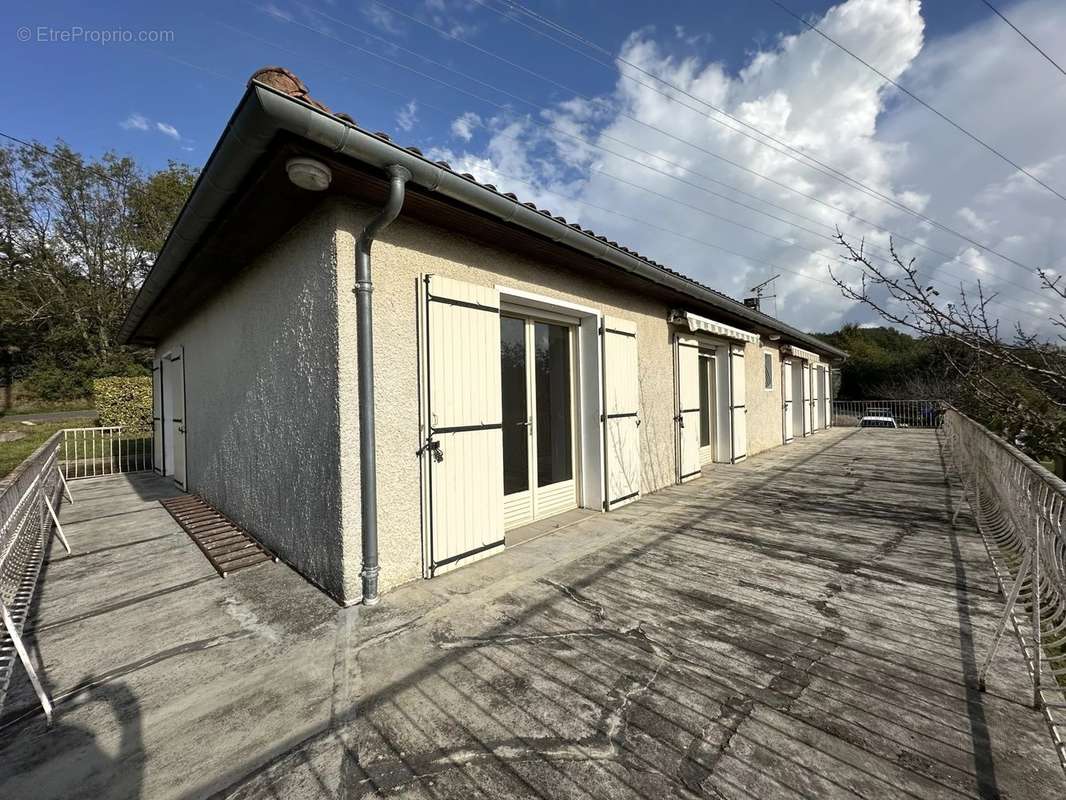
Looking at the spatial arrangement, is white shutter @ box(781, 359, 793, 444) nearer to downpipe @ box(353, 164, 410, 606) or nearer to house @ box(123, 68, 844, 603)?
house @ box(123, 68, 844, 603)

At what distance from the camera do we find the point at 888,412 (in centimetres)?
1933

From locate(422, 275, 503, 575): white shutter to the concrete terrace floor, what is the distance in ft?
0.99

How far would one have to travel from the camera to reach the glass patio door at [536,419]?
14.6 feet

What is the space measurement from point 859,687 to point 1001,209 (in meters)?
4.77

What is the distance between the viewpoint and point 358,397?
2.94 m

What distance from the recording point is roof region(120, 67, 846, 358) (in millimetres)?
2119

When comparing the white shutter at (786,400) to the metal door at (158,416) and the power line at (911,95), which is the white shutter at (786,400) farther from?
the metal door at (158,416)

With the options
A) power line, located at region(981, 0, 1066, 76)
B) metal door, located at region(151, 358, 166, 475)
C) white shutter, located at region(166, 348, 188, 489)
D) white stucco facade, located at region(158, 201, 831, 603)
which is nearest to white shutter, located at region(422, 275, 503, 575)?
white stucco facade, located at region(158, 201, 831, 603)

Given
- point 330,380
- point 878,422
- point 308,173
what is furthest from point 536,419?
point 878,422

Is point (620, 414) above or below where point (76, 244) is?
below

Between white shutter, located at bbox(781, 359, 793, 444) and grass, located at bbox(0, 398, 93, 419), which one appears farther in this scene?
grass, located at bbox(0, 398, 93, 419)

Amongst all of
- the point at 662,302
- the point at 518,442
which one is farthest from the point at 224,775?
the point at 662,302

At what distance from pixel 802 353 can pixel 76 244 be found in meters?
30.1

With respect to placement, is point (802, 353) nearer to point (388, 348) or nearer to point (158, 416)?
point (388, 348)
